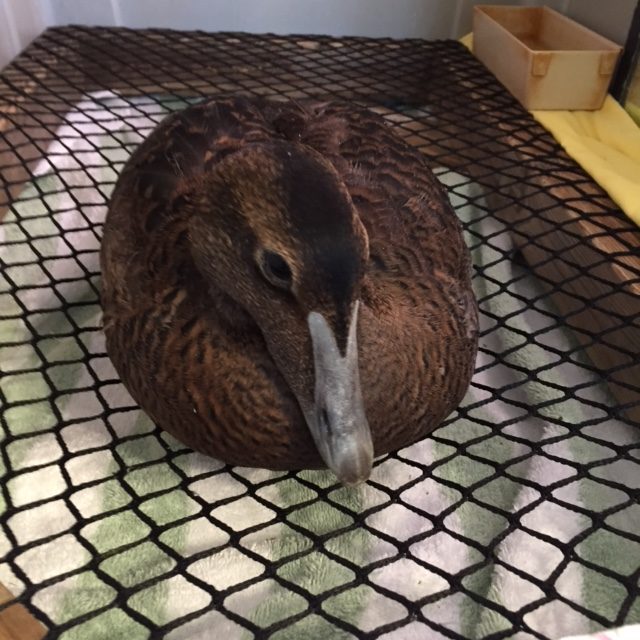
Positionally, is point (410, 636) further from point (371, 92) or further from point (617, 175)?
point (371, 92)

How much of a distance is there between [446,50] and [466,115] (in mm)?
239

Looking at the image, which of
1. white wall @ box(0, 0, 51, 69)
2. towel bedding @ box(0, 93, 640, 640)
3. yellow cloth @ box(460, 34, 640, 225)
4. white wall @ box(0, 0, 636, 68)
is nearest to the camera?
towel bedding @ box(0, 93, 640, 640)

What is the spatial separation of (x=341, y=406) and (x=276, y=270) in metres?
0.10

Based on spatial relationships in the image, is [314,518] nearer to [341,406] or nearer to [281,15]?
[341,406]

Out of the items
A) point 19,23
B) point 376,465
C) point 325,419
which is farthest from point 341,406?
point 19,23

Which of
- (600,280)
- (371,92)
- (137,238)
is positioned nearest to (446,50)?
(371,92)

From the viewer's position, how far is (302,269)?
432 mm

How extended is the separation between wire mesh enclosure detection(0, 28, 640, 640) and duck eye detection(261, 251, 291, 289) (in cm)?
20

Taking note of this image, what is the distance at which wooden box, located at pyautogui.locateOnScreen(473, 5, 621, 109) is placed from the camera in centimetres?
103

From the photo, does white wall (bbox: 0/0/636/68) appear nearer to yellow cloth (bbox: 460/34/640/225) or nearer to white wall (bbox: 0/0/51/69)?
white wall (bbox: 0/0/51/69)

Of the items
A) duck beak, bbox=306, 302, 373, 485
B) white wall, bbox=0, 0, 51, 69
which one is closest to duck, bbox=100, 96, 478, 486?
duck beak, bbox=306, 302, 373, 485

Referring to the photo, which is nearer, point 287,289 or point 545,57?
point 287,289

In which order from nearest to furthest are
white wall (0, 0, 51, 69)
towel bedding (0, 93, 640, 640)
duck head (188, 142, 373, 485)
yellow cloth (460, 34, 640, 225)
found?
1. duck head (188, 142, 373, 485)
2. towel bedding (0, 93, 640, 640)
3. yellow cloth (460, 34, 640, 225)
4. white wall (0, 0, 51, 69)

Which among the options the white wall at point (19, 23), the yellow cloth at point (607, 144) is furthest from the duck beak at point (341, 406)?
the white wall at point (19, 23)
